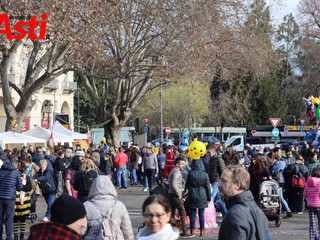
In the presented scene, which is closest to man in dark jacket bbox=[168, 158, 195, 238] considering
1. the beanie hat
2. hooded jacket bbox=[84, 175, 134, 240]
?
hooded jacket bbox=[84, 175, 134, 240]

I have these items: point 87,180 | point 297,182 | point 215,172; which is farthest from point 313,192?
point 297,182

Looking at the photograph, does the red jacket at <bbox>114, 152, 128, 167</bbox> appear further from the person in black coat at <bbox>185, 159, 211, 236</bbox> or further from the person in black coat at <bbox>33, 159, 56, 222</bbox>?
the person in black coat at <bbox>185, 159, 211, 236</bbox>

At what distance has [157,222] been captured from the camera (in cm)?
446

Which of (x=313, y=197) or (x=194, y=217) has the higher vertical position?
(x=313, y=197)

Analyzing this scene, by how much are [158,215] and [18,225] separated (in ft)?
25.4

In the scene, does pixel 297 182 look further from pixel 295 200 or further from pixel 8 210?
pixel 8 210

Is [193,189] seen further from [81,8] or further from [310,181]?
[81,8]

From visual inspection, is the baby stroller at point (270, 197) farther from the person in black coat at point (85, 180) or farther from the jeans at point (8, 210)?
the jeans at point (8, 210)

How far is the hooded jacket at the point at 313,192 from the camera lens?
11.2 m

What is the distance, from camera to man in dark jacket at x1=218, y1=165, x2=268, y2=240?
4926mm

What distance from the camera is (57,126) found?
3262cm

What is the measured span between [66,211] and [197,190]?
25.5 ft

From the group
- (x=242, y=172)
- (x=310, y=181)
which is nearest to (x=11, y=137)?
(x=310, y=181)

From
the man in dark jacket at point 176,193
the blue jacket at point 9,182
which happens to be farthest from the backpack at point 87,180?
the man in dark jacket at point 176,193
